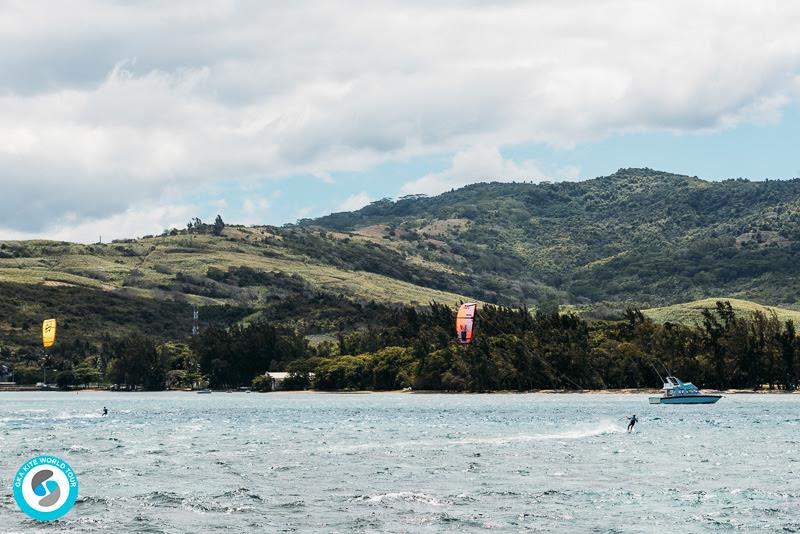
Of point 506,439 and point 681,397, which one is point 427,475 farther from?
point 681,397

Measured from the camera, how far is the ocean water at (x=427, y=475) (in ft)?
192

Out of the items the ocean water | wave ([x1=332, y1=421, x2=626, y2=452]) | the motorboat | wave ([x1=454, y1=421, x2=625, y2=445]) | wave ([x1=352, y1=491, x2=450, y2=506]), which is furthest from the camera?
the motorboat

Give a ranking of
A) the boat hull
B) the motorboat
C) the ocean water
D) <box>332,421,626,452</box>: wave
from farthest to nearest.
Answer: the motorboat, the boat hull, <box>332,421,626,452</box>: wave, the ocean water

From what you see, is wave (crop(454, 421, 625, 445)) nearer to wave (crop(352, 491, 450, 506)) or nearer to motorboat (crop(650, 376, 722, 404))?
wave (crop(352, 491, 450, 506))

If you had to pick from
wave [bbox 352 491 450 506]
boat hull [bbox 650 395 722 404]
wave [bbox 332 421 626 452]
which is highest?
boat hull [bbox 650 395 722 404]

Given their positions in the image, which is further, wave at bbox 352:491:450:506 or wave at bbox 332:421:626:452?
wave at bbox 332:421:626:452

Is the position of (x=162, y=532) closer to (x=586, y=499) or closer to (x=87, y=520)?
(x=87, y=520)

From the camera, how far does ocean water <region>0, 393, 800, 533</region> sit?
192ft

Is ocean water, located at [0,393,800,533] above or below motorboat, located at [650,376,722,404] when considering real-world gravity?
below

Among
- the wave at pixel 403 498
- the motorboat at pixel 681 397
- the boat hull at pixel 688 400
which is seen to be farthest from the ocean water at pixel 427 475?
the motorboat at pixel 681 397

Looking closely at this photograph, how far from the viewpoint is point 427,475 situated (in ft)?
252

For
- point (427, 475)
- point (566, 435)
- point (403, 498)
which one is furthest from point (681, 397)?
point (403, 498)

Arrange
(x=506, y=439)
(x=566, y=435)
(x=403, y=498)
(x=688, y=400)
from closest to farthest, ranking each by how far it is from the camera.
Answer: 1. (x=403, y=498)
2. (x=506, y=439)
3. (x=566, y=435)
4. (x=688, y=400)

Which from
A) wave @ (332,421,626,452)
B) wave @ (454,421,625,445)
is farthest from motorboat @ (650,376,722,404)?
wave @ (332,421,626,452)
